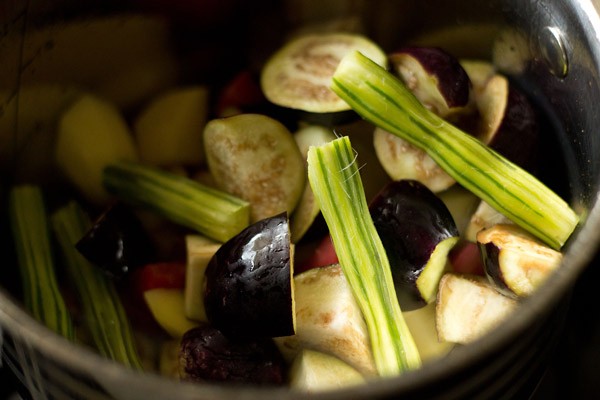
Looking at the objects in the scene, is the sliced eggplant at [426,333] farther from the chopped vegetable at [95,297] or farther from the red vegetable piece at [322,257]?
the chopped vegetable at [95,297]

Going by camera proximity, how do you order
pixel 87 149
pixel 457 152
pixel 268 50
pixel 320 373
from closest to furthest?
pixel 320 373
pixel 457 152
pixel 87 149
pixel 268 50

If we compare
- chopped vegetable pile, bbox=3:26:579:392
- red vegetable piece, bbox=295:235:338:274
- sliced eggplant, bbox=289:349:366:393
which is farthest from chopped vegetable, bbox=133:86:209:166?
sliced eggplant, bbox=289:349:366:393

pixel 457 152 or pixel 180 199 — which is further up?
pixel 457 152

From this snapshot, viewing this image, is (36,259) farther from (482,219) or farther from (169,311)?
(482,219)

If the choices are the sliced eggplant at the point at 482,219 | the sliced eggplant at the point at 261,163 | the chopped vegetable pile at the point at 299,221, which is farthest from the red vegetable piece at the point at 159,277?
the sliced eggplant at the point at 482,219

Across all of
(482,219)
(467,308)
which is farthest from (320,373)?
(482,219)

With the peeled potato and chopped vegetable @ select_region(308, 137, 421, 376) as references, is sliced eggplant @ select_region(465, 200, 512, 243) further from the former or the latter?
the peeled potato

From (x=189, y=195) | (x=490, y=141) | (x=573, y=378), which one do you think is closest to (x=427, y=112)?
(x=490, y=141)
